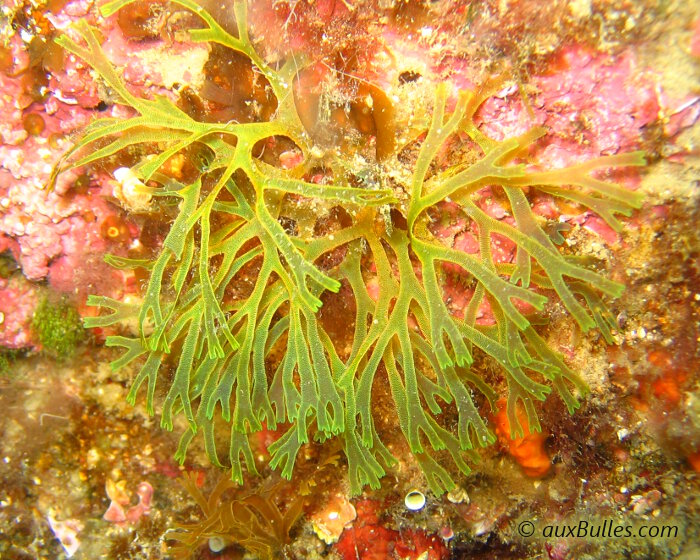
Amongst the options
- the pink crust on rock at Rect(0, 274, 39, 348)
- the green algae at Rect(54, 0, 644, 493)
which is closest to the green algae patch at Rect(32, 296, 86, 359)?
the pink crust on rock at Rect(0, 274, 39, 348)

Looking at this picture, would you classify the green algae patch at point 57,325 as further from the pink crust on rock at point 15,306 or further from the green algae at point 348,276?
the green algae at point 348,276

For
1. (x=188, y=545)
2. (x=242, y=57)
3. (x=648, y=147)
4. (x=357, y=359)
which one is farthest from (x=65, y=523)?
(x=648, y=147)

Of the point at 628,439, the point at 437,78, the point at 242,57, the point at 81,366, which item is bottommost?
the point at 628,439

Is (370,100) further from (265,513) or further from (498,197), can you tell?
(265,513)

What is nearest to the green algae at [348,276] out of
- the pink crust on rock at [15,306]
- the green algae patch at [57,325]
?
the green algae patch at [57,325]

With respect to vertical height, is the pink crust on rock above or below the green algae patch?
above

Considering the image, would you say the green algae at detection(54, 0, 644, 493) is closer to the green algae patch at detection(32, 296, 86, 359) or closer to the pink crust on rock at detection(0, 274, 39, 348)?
the green algae patch at detection(32, 296, 86, 359)

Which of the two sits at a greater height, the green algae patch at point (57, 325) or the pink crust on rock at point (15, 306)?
the pink crust on rock at point (15, 306)

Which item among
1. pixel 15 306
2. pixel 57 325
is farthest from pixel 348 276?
pixel 15 306

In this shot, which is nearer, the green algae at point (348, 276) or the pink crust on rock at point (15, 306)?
the green algae at point (348, 276)
